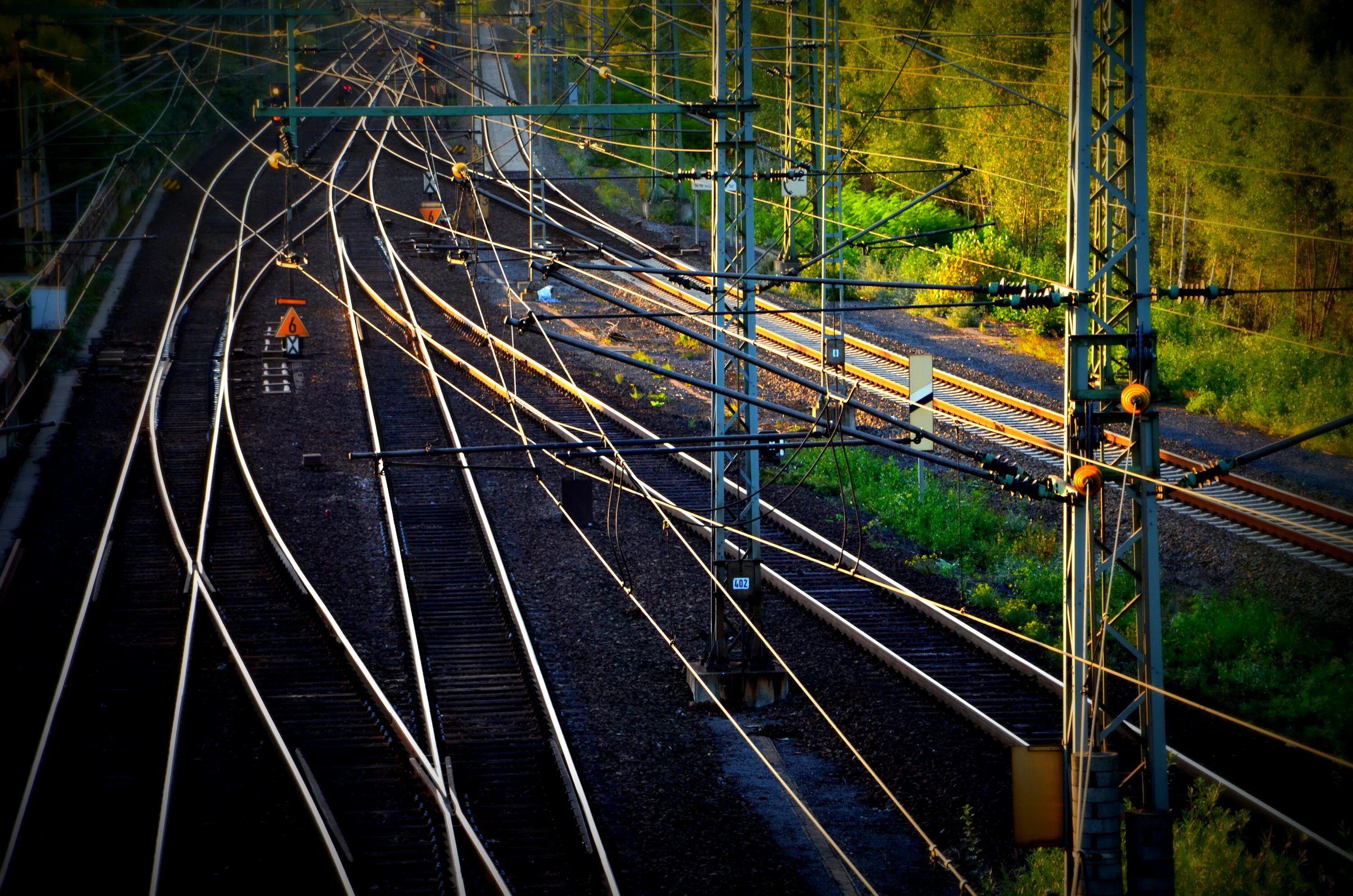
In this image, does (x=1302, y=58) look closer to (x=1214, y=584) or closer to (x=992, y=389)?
(x=992, y=389)

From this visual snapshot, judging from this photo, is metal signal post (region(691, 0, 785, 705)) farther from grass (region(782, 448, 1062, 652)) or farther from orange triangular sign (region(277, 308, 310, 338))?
orange triangular sign (region(277, 308, 310, 338))

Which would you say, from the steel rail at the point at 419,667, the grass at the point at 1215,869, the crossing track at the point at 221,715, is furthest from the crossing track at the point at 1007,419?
the crossing track at the point at 221,715

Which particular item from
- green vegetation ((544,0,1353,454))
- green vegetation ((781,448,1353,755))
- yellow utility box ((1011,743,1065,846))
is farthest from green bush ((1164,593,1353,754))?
yellow utility box ((1011,743,1065,846))

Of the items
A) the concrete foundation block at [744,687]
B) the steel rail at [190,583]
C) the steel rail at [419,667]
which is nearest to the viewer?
the steel rail at [190,583]

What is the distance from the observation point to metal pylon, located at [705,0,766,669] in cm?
1195

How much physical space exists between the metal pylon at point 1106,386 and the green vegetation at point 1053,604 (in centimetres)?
246

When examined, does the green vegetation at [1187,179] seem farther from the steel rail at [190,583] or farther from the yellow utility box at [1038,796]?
the yellow utility box at [1038,796]

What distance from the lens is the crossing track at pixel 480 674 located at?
10.2 m

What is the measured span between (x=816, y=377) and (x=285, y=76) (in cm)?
3843

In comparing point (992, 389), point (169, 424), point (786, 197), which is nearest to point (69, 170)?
point (169, 424)

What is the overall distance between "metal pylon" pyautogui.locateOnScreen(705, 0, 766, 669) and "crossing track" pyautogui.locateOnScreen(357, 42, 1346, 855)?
2.93 feet

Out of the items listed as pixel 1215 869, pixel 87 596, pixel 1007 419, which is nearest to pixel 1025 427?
pixel 1007 419

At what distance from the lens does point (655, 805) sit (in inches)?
426

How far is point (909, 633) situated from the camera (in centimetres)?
1406
